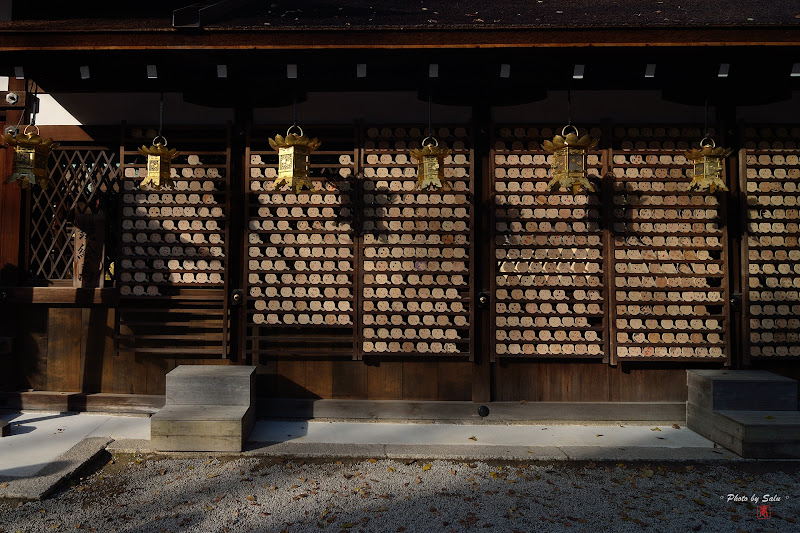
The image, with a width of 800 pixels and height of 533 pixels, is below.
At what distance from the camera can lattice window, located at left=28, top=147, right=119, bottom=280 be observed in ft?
21.4

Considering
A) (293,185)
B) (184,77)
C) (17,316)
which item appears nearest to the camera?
(293,185)

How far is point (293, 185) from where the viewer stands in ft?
18.4

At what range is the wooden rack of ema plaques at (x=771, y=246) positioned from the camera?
6.17 m

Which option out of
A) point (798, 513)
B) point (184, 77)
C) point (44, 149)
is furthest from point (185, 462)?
point (798, 513)

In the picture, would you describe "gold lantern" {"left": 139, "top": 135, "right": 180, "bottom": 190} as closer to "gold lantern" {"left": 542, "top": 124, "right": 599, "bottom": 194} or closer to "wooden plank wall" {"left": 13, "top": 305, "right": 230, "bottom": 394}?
"wooden plank wall" {"left": 13, "top": 305, "right": 230, "bottom": 394}

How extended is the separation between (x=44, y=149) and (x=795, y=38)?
893 centimetres

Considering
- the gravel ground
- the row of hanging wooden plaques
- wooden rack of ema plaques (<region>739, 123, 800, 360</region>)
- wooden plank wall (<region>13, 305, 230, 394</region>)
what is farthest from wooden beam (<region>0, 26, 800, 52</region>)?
the gravel ground

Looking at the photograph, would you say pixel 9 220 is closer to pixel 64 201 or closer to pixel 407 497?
pixel 64 201

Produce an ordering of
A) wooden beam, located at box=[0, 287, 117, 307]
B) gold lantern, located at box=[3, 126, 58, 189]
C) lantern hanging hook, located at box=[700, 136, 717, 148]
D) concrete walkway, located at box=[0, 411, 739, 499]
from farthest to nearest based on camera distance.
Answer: lantern hanging hook, located at box=[700, 136, 717, 148], wooden beam, located at box=[0, 287, 117, 307], gold lantern, located at box=[3, 126, 58, 189], concrete walkway, located at box=[0, 411, 739, 499]

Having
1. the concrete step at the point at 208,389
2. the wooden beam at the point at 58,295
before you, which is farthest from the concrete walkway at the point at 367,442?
the wooden beam at the point at 58,295

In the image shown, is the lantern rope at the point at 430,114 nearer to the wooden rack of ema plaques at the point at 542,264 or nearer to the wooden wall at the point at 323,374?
the wooden rack of ema plaques at the point at 542,264

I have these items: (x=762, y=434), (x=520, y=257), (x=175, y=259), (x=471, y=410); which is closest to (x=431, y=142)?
(x=520, y=257)

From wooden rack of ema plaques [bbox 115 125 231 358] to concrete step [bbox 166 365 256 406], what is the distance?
76 centimetres

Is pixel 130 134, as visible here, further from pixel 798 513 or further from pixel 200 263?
pixel 798 513
